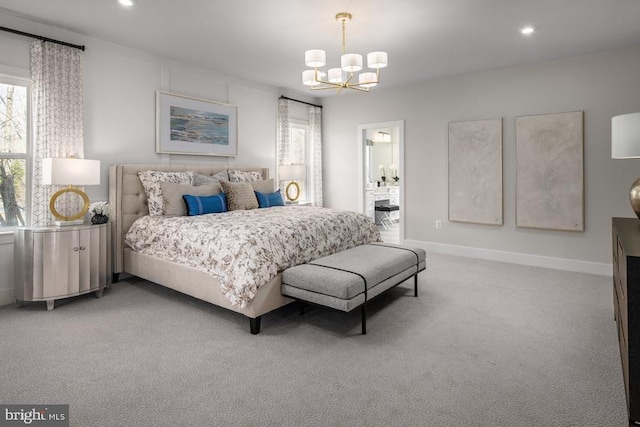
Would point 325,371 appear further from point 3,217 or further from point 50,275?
point 3,217

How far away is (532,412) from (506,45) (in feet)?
12.7

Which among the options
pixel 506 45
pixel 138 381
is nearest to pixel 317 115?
pixel 506 45

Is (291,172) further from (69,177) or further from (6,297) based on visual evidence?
(6,297)

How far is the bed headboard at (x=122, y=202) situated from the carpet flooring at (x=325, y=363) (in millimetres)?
756

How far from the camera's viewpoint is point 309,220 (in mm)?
3557

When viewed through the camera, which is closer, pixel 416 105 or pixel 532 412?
pixel 532 412

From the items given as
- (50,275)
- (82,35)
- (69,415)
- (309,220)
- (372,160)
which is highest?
(82,35)

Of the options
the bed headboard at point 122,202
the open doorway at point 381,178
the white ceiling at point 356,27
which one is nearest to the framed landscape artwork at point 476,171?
the white ceiling at point 356,27

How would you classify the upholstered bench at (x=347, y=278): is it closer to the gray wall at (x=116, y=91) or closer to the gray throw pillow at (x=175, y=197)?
the gray throw pillow at (x=175, y=197)

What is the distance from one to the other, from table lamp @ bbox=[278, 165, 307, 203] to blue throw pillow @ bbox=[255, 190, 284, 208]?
109 cm

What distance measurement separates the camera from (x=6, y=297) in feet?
11.6

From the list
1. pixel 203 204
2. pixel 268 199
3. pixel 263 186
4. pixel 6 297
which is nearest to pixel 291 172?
pixel 263 186

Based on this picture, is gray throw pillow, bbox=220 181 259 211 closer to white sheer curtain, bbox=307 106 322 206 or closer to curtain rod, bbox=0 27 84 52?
curtain rod, bbox=0 27 84 52

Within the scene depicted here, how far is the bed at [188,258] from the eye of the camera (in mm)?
2892
